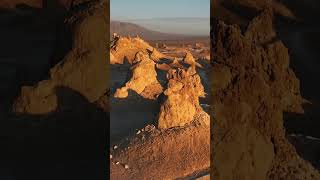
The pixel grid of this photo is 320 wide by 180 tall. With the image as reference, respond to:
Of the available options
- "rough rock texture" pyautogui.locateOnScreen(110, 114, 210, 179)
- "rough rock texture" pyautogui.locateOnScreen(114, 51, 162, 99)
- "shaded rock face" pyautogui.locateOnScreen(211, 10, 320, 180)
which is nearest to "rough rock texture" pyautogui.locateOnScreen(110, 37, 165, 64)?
"rough rock texture" pyautogui.locateOnScreen(114, 51, 162, 99)

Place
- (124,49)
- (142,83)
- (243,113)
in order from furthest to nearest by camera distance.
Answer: (124,49) < (142,83) < (243,113)

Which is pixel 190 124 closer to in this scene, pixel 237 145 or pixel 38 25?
pixel 38 25

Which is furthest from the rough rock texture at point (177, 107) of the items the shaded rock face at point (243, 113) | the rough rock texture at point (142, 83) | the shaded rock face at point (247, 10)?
the shaded rock face at point (243, 113)

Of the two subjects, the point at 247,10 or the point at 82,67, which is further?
the point at 247,10

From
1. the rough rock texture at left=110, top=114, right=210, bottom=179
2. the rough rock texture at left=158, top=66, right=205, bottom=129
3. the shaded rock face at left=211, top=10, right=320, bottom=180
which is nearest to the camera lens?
the shaded rock face at left=211, top=10, right=320, bottom=180

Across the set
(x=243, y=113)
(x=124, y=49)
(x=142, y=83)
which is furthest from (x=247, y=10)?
(x=124, y=49)

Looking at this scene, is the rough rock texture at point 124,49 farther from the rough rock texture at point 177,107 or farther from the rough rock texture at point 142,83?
the rough rock texture at point 177,107

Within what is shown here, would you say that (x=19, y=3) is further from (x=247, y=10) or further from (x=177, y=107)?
(x=247, y=10)

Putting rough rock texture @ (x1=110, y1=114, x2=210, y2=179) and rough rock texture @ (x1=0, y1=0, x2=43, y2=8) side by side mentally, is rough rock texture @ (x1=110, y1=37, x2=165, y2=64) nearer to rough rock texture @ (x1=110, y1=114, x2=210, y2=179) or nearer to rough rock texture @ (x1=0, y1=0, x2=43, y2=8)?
rough rock texture @ (x1=110, y1=114, x2=210, y2=179)
